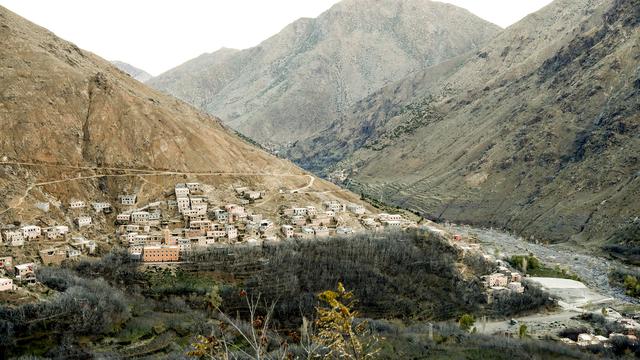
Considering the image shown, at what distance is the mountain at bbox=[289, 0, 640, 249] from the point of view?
113500mm

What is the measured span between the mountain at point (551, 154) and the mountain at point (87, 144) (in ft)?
156

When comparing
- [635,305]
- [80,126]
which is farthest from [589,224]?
[80,126]

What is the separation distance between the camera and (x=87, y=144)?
81.9 metres

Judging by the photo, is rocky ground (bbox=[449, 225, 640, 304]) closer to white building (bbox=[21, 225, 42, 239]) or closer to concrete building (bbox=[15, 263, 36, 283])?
white building (bbox=[21, 225, 42, 239])

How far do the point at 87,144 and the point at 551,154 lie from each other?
348 ft

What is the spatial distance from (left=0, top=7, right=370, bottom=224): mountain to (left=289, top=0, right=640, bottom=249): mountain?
47552 millimetres

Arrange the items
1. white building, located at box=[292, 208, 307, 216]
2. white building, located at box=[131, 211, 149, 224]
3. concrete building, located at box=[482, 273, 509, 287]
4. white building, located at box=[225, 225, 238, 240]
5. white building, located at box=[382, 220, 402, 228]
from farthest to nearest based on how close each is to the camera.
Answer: white building, located at box=[382, 220, 402, 228] < white building, located at box=[292, 208, 307, 216] < concrete building, located at box=[482, 273, 509, 287] < white building, located at box=[131, 211, 149, 224] < white building, located at box=[225, 225, 238, 240]

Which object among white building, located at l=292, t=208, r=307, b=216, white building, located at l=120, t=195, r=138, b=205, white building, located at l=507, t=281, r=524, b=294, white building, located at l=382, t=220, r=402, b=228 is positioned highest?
white building, located at l=120, t=195, r=138, b=205

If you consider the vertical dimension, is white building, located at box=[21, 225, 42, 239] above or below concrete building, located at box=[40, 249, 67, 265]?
above

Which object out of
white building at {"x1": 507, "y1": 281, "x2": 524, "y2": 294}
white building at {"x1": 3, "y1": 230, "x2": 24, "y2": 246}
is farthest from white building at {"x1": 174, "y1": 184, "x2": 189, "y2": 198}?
white building at {"x1": 507, "y1": 281, "x2": 524, "y2": 294}

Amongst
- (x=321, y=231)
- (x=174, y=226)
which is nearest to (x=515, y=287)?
(x=321, y=231)

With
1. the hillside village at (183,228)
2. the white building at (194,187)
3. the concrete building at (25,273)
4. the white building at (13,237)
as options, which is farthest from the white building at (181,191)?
the concrete building at (25,273)

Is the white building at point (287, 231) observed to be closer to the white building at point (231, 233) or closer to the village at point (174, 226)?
the village at point (174, 226)

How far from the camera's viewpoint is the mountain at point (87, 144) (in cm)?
7325
